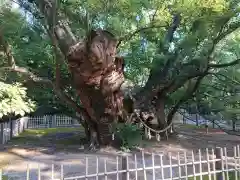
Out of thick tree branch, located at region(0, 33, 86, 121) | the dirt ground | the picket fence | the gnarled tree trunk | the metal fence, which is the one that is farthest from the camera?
the picket fence

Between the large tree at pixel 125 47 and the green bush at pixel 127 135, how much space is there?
1.28 feet

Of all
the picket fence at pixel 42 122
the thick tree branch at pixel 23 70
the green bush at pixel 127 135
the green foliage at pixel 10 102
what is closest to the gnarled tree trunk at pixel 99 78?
the green bush at pixel 127 135

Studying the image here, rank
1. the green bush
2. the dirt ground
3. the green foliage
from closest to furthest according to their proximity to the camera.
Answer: the green foliage, the dirt ground, the green bush

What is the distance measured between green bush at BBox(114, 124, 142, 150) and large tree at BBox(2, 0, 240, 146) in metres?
0.39

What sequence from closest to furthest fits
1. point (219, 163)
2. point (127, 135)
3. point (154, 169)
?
point (154, 169), point (219, 163), point (127, 135)

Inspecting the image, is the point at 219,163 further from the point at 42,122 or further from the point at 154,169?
the point at 42,122

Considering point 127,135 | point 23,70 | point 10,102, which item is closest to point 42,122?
point 127,135

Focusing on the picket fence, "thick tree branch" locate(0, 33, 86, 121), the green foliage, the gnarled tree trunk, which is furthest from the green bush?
the picket fence

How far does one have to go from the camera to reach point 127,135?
11250mm

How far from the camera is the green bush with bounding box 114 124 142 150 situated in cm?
1124

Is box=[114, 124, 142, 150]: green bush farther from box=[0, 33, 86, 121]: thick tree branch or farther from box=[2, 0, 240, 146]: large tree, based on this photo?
box=[0, 33, 86, 121]: thick tree branch

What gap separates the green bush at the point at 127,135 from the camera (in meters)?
11.2

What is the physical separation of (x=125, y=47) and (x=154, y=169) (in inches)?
390

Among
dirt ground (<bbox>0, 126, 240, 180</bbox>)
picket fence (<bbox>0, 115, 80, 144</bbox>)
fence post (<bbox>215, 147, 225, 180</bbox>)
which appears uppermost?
picket fence (<bbox>0, 115, 80, 144</bbox>)
